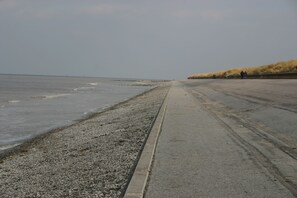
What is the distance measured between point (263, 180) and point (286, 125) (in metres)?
5.76

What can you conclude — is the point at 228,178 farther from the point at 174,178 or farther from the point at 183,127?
the point at 183,127

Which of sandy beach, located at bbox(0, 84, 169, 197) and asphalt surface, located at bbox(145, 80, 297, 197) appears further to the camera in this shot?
sandy beach, located at bbox(0, 84, 169, 197)

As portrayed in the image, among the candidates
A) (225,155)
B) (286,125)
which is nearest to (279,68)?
(286,125)

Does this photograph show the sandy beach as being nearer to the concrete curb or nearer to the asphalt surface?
the concrete curb

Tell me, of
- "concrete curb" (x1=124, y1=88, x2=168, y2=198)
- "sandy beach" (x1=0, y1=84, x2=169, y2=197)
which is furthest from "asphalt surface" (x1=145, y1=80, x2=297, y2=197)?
"sandy beach" (x1=0, y1=84, x2=169, y2=197)

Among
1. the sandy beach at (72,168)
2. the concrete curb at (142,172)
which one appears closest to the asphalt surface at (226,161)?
the concrete curb at (142,172)

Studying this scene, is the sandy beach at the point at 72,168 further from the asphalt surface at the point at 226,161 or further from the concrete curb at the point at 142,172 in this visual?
the asphalt surface at the point at 226,161

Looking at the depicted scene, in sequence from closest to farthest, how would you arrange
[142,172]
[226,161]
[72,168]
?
1. [142,172]
2. [226,161]
3. [72,168]

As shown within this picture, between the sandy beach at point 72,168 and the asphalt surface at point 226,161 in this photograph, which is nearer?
the asphalt surface at point 226,161

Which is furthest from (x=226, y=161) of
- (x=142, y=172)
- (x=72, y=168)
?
(x=72, y=168)

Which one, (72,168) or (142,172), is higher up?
(142,172)

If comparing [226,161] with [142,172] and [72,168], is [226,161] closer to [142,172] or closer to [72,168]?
[142,172]

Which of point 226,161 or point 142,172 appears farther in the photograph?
point 226,161

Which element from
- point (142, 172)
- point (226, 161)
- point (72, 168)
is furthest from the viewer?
point (72, 168)
